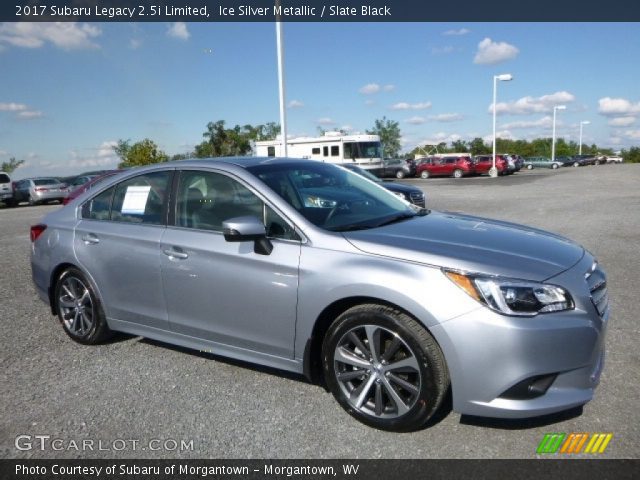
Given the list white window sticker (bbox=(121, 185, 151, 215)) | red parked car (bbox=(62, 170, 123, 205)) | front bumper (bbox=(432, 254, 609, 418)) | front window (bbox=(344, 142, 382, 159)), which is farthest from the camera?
front window (bbox=(344, 142, 382, 159))

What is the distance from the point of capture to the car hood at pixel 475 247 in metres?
2.88

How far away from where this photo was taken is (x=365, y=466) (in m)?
2.76

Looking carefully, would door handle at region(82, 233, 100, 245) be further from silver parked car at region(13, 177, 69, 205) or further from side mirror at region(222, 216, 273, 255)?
silver parked car at region(13, 177, 69, 205)

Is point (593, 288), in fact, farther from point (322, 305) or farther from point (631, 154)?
point (631, 154)

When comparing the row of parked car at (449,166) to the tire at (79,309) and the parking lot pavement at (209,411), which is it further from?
the parking lot pavement at (209,411)

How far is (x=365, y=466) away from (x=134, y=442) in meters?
1.34

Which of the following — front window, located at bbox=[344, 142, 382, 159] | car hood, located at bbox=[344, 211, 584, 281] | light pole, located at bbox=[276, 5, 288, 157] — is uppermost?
light pole, located at bbox=[276, 5, 288, 157]

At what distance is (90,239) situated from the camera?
4.39m

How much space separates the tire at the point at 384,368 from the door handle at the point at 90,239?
226cm

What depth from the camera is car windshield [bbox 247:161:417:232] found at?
140 inches

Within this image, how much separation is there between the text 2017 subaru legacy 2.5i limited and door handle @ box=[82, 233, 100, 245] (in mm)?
12

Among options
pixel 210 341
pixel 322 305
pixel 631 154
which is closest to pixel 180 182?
pixel 210 341

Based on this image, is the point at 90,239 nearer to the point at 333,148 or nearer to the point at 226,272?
the point at 226,272

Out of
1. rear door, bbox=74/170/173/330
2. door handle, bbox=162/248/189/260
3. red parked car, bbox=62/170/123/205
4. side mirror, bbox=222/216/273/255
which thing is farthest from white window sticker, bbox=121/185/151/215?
side mirror, bbox=222/216/273/255
